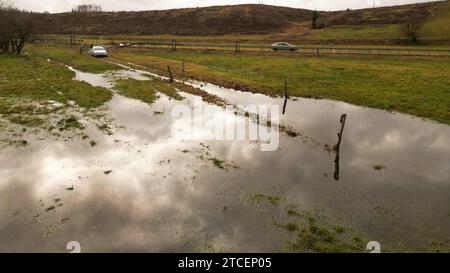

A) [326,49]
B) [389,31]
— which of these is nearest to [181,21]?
[389,31]

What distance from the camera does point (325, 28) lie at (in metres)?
88.7

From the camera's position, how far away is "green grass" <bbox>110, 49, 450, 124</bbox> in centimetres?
2462

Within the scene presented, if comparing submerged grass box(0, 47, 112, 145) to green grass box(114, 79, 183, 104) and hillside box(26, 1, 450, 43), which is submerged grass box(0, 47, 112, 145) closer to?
green grass box(114, 79, 183, 104)

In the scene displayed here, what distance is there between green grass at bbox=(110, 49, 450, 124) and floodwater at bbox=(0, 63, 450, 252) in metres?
5.84

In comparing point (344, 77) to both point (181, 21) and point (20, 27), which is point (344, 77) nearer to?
point (20, 27)

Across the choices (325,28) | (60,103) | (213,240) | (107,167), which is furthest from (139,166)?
(325,28)

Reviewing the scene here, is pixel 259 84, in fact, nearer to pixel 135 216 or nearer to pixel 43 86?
pixel 43 86

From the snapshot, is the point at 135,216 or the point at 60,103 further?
the point at 60,103

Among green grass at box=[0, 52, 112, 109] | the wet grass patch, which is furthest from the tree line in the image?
the wet grass patch

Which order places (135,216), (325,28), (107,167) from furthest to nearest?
1. (325,28)
2. (107,167)
3. (135,216)

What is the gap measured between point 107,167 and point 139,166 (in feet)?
4.30

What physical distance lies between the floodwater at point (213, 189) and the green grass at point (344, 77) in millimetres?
5842

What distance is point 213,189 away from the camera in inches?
496

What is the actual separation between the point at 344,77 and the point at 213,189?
2508 cm
